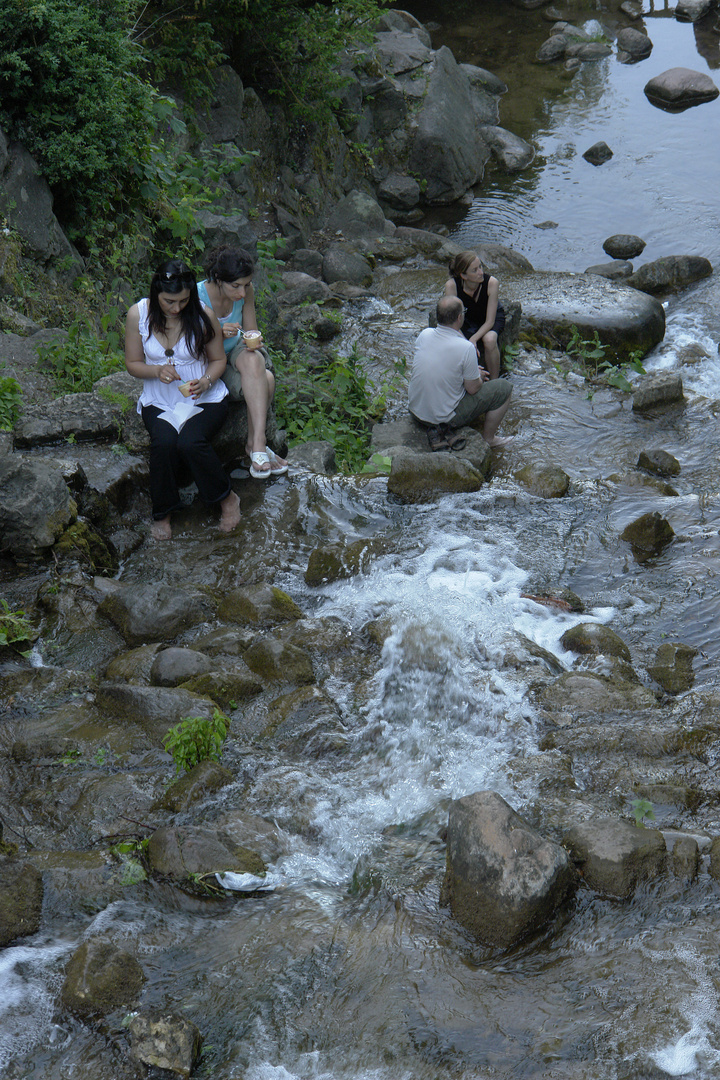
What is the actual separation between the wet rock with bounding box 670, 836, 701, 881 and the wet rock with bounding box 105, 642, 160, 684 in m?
2.57

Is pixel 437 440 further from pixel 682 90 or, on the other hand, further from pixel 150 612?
pixel 682 90

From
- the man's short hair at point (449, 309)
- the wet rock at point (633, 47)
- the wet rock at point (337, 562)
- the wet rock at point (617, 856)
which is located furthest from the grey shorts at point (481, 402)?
the wet rock at point (633, 47)

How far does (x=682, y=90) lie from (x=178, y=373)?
15564 mm

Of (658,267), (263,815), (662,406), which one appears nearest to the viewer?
(263,815)

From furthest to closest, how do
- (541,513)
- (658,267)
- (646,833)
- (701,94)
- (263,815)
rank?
(701,94), (658,267), (541,513), (263,815), (646,833)

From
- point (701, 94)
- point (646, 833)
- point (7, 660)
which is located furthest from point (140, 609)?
point (701, 94)

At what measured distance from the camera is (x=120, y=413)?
5801 millimetres

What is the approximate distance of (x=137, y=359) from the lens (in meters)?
5.21

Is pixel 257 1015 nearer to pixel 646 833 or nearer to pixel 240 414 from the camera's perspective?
pixel 646 833

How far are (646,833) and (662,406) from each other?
18.3 ft

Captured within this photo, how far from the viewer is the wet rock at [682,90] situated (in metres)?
16.6

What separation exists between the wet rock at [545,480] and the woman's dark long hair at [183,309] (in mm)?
2712

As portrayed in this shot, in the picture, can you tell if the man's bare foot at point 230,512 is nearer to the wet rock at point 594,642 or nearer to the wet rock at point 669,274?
the wet rock at point 594,642

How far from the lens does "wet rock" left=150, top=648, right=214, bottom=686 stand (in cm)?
430
